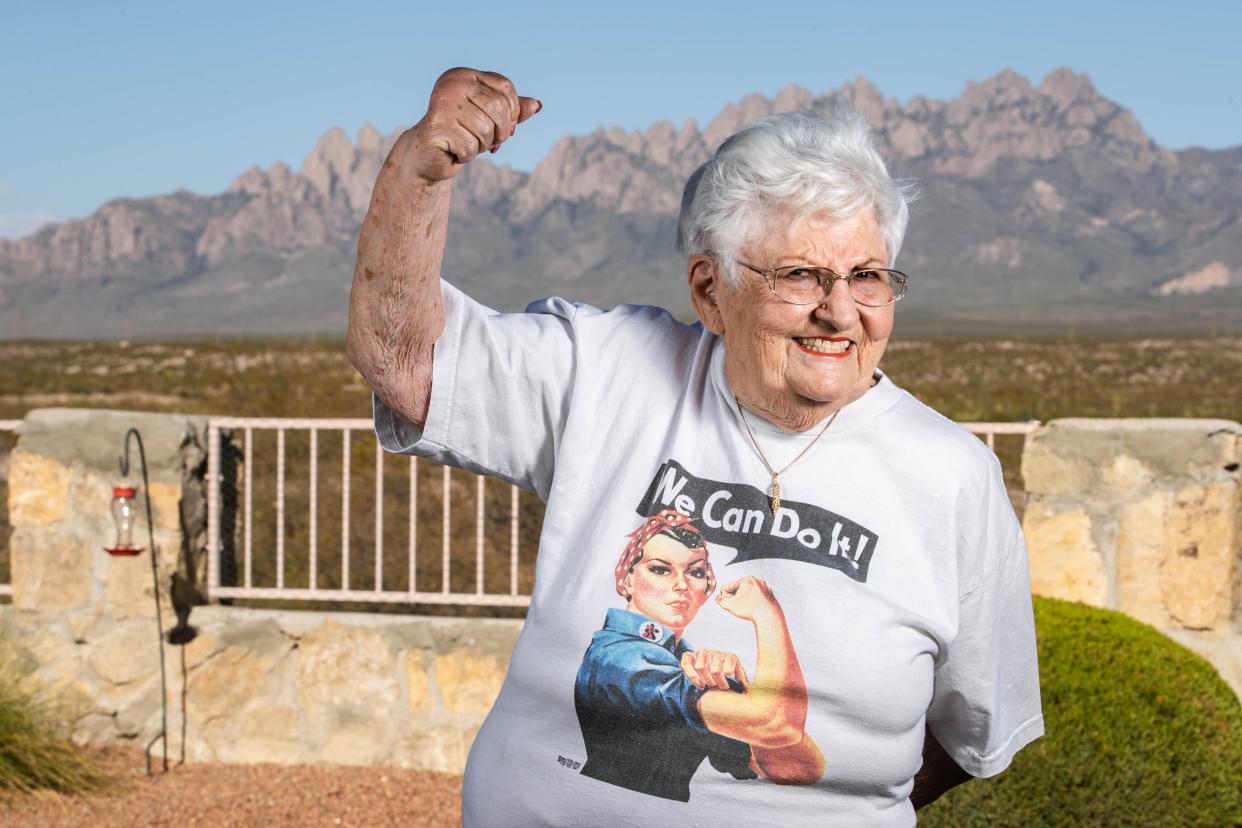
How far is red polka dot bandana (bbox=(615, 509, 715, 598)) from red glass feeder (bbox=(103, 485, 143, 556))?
160 inches

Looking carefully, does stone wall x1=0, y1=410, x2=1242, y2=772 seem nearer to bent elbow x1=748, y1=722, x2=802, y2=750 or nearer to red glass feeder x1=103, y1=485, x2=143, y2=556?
red glass feeder x1=103, y1=485, x2=143, y2=556

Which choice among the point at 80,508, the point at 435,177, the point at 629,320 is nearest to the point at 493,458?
the point at 629,320

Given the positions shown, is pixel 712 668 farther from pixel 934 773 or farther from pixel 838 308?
pixel 934 773

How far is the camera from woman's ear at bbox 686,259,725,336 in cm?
162

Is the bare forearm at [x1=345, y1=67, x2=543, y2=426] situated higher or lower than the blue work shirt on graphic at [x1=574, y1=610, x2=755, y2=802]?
higher

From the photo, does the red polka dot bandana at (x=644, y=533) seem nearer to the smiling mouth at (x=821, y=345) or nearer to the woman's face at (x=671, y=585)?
the woman's face at (x=671, y=585)

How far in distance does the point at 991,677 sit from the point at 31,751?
14.3 feet

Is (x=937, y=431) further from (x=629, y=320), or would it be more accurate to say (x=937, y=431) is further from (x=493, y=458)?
(x=493, y=458)

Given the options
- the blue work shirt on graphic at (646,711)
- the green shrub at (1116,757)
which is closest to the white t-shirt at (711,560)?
the blue work shirt on graphic at (646,711)

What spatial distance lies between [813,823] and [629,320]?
67 centimetres

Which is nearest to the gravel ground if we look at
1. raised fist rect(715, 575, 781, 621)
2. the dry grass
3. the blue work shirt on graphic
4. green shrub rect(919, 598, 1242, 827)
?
the dry grass

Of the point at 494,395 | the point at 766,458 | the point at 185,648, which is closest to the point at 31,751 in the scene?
the point at 185,648

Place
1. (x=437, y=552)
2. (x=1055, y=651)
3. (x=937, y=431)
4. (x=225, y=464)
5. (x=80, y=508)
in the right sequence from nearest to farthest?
(x=937, y=431) → (x=1055, y=651) → (x=80, y=508) → (x=225, y=464) → (x=437, y=552)

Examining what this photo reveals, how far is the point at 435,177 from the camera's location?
141 centimetres
